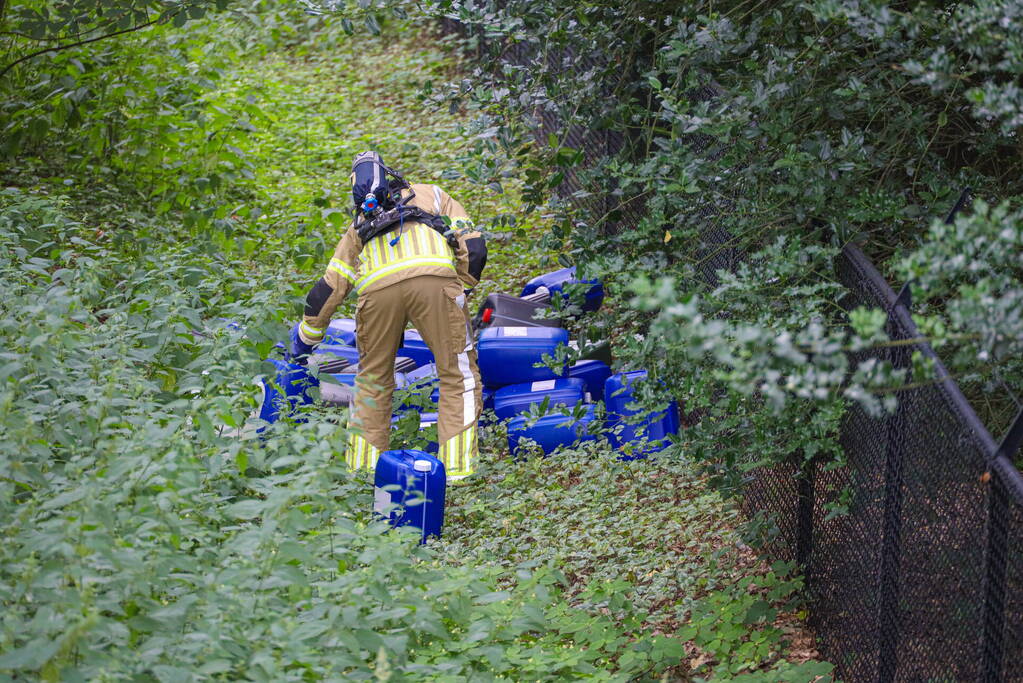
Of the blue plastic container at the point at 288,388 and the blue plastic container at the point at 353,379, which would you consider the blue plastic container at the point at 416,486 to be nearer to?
the blue plastic container at the point at 288,388

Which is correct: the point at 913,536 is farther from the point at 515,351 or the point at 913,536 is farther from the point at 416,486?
the point at 515,351

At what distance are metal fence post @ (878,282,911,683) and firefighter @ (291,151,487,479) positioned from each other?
304 cm

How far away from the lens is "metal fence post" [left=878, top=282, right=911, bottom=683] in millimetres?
3748

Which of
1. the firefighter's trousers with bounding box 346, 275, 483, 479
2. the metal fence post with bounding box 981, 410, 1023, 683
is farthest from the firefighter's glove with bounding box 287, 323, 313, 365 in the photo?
the metal fence post with bounding box 981, 410, 1023, 683

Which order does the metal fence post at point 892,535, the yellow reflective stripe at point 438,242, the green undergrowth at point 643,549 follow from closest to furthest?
the metal fence post at point 892,535 → the green undergrowth at point 643,549 → the yellow reflective stripe at point 438,242

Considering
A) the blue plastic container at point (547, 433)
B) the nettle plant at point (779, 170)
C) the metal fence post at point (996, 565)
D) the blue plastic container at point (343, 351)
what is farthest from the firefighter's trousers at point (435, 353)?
the metal fence post at point (996, 565)

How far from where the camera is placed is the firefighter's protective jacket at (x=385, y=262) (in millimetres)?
6453

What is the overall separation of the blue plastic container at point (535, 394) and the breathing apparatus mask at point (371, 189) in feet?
4.41

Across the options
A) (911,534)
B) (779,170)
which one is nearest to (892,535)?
(911,534)

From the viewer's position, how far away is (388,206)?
21.6 ft

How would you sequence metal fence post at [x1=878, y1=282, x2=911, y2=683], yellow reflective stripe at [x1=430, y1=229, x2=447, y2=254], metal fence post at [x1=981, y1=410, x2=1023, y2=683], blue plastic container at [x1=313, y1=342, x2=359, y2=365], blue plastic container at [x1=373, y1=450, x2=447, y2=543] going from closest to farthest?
metal fence post at [x1=981, y1=410, x2=1023, y2=683] → metal fence post at [x1=878, y1=282, x2=911, y2=683] → blue plastic container at [x1=373, y1=450, x2=447, y2=543] → yellow reflective stripe at [x1=430, y1=229, x2=447, y2=254] → blue plastic container at [x1=313, y1=342, x2=359, y2=365]

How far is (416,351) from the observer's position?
7.43 m

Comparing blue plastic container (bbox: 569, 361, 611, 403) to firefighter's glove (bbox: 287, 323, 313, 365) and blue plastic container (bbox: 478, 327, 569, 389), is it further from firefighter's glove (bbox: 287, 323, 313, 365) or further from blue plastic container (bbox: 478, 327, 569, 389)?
firefighter's glove (bbox: 287, 323, 313, 365)

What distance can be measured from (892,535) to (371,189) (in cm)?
376
